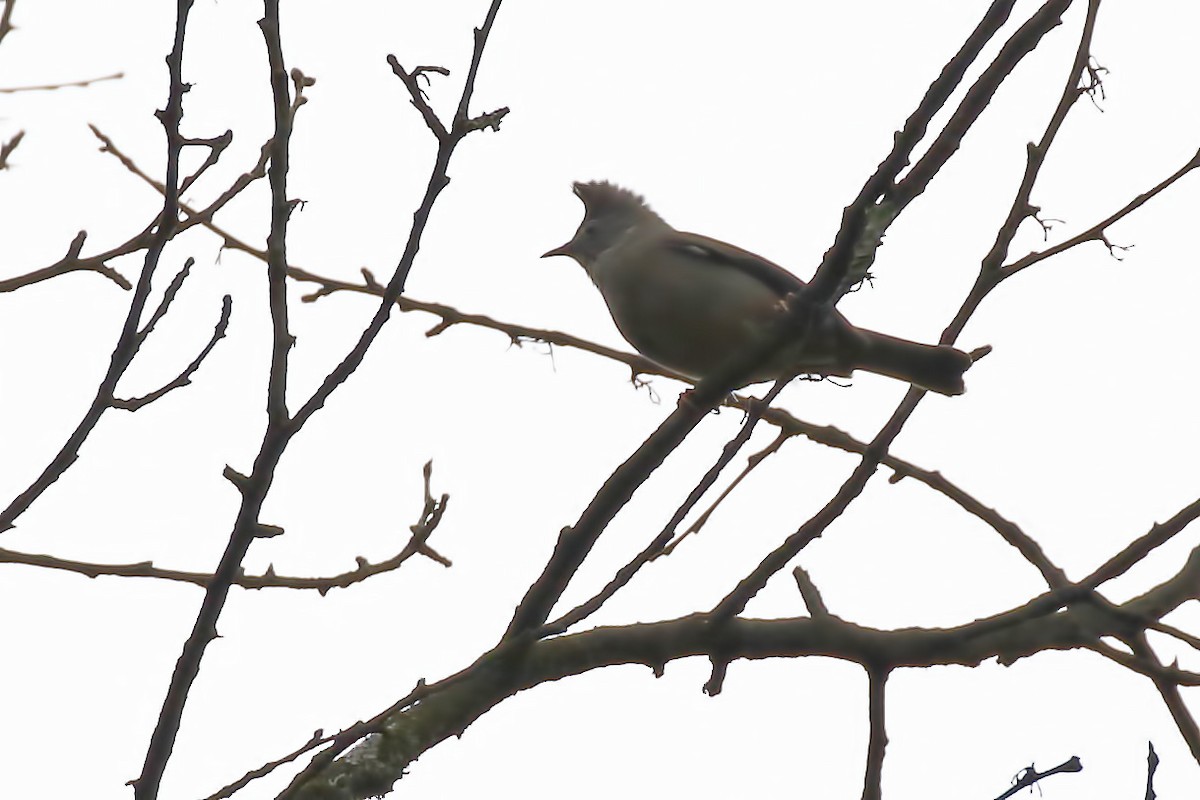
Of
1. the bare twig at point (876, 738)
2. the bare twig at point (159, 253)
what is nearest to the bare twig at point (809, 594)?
the bare twig at point (876, 738)

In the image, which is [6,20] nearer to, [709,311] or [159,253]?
[159,253]

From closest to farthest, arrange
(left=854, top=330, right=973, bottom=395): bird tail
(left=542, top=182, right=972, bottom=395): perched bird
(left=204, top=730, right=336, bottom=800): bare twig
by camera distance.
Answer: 1. (left=204, top=730, right=336, bottom=800): bare twig
2. (left=854, top=330, right=973, bottom=395): bird tail
3. (left=542, top=182, right=972, bottom=395): perched bird

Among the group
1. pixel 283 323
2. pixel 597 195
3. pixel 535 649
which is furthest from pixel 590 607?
pixel 597 195

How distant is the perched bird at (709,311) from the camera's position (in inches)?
167

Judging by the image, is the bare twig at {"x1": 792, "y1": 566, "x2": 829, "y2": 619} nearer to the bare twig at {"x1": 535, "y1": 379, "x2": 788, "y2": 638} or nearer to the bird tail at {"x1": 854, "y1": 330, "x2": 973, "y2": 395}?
the bare twig at {"x1": 535, "y1": 379, "x2": 788, "y2": 638}

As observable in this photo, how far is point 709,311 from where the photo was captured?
15.3ft

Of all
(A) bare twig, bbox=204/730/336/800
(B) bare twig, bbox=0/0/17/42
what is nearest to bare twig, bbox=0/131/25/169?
(B) bare twig, bbox=0/0/17/42

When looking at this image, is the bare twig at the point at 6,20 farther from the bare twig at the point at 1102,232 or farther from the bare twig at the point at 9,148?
the bare twig at the point at 1102,232

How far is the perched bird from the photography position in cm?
425

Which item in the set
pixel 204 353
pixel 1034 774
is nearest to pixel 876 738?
pixel 1034 774

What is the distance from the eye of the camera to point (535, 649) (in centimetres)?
290

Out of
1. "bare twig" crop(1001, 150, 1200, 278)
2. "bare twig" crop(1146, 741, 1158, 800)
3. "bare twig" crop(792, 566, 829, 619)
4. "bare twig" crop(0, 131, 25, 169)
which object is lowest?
"bare twig" crop(1146, 741, 1158, 800)

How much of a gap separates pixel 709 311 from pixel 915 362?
2.48ft

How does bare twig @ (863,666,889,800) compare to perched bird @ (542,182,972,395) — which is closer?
bare twig @ (863,666,889,800)
